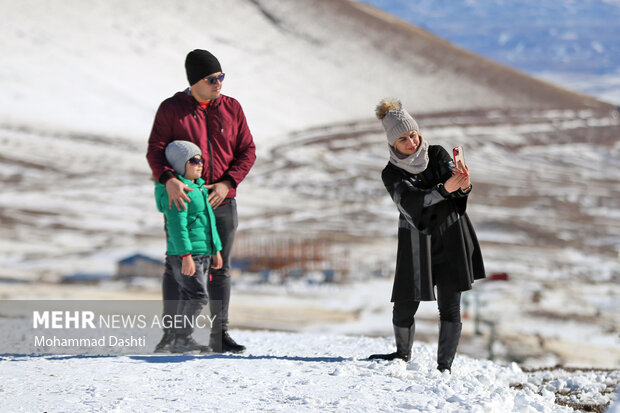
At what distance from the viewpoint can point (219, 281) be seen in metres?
4.54

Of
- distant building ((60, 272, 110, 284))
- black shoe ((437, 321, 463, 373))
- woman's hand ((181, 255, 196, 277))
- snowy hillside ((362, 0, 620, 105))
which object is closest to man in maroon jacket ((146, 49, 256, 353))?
woman's hand ((181, 255, 196, 277))

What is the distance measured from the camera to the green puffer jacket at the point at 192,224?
4191mm

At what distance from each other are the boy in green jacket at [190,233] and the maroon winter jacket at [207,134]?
0.08 metres

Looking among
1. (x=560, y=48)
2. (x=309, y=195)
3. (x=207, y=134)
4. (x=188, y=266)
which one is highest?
(x=560, y=48)

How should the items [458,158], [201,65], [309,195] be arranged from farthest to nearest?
[309,195], [201,65], [458,158]

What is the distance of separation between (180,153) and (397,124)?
40.3 inches

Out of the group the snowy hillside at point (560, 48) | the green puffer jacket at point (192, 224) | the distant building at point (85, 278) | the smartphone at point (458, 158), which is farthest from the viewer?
the snowy hillside at point (560, 48)

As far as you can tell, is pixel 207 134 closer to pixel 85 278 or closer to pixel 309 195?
pixel 85 278

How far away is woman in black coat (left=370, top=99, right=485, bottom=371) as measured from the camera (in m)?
3.92

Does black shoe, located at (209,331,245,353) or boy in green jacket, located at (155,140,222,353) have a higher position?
boy in green jacket, located at (155,140,222,353)

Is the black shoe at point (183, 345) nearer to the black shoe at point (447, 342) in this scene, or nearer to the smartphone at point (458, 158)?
the black shoe at point (447, 342)

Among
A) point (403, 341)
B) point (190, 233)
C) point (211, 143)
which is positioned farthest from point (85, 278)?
point (403, 341)

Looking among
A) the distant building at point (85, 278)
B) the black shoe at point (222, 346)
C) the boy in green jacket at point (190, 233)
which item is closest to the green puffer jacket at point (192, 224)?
the boy in green jacket at point (190, 233)

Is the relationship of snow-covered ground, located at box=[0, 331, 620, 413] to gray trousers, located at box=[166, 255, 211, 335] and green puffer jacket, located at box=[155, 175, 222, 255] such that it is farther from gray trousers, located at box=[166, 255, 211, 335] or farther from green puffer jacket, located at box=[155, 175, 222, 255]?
green puffer jacket, located at box=[155, 175, 222, 255]
